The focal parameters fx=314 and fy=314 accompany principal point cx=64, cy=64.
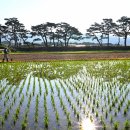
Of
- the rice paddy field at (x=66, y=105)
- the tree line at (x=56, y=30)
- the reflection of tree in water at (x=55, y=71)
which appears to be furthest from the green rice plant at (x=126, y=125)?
the tree line at (x=56, y=30)

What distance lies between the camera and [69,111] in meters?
9.83

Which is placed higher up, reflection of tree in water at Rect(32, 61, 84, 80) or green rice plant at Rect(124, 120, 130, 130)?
green rice plant at Rect(124, 120, 130, 130)

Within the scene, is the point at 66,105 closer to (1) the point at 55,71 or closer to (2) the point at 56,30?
(1) the point at 55,71

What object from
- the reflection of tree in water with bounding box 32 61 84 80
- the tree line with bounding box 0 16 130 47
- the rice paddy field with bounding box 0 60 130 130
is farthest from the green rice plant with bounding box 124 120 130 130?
the tree line with bounding box 0 16 130 47

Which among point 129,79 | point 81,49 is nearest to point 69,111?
point 129,79

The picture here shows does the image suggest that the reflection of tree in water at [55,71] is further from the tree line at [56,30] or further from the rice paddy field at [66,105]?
the tree line at [56,30]

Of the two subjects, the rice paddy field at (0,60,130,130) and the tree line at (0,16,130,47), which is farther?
the tree line at (0,16,130,47)

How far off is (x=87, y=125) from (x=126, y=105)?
9.40ft

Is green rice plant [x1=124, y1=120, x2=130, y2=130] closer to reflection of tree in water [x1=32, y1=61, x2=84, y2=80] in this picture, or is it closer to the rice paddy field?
the rice paddy field

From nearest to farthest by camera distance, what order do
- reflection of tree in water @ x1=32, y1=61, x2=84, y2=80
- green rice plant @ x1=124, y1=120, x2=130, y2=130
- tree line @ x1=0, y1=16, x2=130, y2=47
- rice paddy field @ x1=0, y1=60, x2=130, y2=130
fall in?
green rice plant @ x1=124, y1=120, x2=130, y2=130, rice paddy field @ x1=0, y1=60, x2=130, y2=130, reflection of tree in water @ x1=32, y1=61, x2=84, y2=80, tree line @ x1=0, y1=16, x2=130, y2=47

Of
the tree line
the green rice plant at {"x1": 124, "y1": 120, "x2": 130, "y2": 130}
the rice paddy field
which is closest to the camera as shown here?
the green rice plant at {"x1": 124, "y1": 120, "x2": 130, "y2": 130}

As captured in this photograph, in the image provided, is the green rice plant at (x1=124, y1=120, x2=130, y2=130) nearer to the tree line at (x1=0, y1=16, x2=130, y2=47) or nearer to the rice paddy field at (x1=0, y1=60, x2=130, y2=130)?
the rice paddy field at (x1=0, y1=60, x2=130, y2=130)

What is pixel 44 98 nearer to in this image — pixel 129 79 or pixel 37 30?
pixel 129 79

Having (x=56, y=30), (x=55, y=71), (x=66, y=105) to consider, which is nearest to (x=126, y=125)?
(x=66, y=105)
